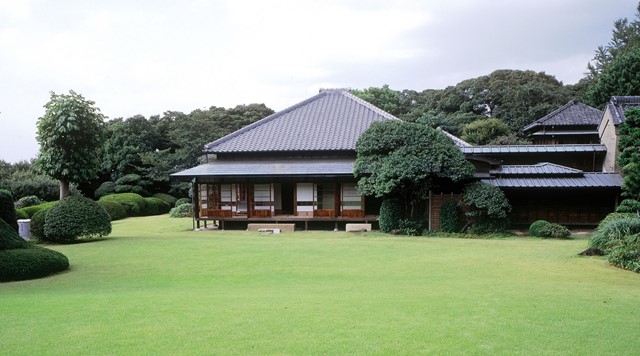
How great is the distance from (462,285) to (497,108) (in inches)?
1575

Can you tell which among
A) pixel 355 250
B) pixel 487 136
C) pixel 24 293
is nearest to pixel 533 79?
pixel 487 136

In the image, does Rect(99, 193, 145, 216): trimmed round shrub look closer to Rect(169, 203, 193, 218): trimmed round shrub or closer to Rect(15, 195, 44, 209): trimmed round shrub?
Rect(169, 203, 193, 218): trimmed round shrub

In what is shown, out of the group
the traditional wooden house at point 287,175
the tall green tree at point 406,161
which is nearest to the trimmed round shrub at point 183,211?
the traditional wooden house at point 287,175

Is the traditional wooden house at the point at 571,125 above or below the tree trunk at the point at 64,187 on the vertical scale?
above

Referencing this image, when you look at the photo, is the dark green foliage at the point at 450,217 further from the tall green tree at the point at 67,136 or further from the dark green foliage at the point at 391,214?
the tall green tree at the point at 67,136

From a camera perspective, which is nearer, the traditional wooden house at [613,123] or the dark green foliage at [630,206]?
the dark green foliage at [630,206]

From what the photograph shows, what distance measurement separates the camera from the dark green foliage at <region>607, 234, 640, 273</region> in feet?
40.9

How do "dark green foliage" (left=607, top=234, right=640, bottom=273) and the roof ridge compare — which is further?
the roof ridge

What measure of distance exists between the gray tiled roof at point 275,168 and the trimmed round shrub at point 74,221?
15.7ft

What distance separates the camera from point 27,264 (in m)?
11.8

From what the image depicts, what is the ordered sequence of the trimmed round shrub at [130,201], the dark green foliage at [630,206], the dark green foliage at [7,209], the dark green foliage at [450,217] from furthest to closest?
the trimmed round shrub at [130,201], the dark green foliage at [450,217], the dark green foliage at [630,206], the dark green foliage at [7,209]

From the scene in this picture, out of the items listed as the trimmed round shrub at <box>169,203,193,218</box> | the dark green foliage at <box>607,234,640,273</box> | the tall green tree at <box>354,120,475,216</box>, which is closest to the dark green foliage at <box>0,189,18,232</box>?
the tall green tree at <box>354,120,475,216</box>

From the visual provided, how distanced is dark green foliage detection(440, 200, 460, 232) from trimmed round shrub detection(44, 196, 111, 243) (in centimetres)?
1301

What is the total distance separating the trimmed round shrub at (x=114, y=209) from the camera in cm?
3120
